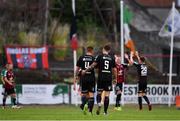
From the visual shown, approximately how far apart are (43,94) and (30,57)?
4.00 metres

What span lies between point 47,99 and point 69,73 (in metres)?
4.02

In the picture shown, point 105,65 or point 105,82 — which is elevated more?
point 105,65

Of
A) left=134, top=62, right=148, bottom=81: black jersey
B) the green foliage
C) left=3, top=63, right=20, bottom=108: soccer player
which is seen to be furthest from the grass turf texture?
the green foliage

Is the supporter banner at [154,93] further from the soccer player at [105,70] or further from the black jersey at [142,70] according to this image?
the soccer player at [105,70]

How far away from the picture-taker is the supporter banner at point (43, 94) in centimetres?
3725

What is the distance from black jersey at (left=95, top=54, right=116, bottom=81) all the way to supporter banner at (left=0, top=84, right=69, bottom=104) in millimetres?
10856

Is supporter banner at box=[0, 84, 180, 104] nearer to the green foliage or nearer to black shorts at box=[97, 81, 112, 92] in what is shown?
the green foliage

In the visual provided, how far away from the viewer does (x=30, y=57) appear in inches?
1606

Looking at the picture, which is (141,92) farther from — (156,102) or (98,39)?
(98,39)

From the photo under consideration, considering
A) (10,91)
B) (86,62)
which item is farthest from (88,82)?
(10,91)

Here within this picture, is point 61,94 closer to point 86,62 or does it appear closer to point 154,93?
point 154,93

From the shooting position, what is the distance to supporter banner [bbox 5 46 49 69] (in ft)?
133

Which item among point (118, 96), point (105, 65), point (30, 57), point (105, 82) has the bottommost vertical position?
point (118, 96)

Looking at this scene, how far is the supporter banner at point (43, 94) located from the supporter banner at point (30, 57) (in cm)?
338
